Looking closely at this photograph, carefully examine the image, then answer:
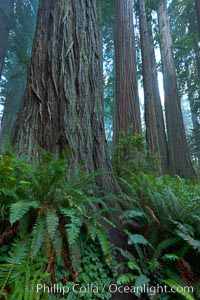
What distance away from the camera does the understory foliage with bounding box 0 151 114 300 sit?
1480mm

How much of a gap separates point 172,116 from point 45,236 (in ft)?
25.6

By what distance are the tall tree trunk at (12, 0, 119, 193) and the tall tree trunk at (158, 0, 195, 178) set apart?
16.1ft

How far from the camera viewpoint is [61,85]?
2.72 m

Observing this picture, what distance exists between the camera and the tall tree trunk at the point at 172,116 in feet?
23.5

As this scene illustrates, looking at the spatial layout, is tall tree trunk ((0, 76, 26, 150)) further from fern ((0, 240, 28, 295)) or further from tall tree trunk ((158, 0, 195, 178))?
fern ((0, 240, 28, 295))

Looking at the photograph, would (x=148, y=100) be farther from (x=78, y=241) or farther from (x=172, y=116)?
(x=78, y=241)

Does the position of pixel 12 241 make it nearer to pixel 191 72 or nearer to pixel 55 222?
pixel 55 222

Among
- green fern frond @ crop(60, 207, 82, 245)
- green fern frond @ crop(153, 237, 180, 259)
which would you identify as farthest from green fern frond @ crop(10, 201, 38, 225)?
green fern frond @ crop(153, 237, 180, 259)

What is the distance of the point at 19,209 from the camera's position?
160cm

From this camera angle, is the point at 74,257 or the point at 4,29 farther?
the point at 4,29

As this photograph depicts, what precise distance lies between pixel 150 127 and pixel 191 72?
28.3ft

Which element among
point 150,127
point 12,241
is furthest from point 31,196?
point 150,127

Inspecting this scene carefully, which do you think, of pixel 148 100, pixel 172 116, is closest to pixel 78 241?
pixel 148 100

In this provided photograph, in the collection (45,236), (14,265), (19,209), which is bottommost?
(14,265)
